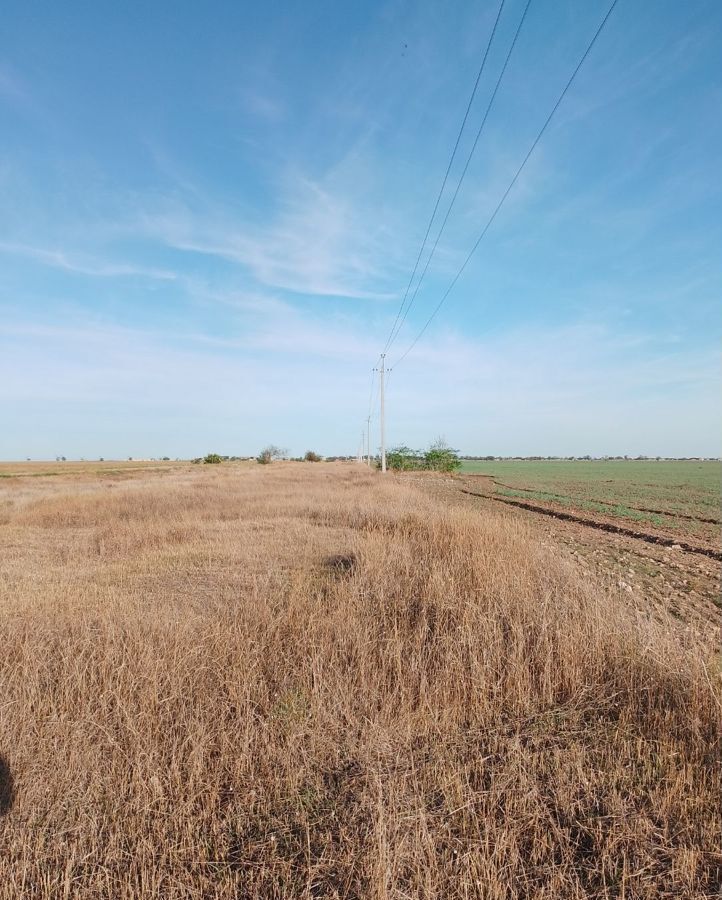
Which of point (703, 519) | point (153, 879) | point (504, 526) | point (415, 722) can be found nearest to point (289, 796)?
point (153, 879)

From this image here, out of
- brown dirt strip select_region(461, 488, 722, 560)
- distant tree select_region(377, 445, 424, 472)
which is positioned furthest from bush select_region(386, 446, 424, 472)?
brown dirt strip select_region(461, 488, 722, 560)

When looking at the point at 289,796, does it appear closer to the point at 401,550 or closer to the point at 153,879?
the point at 153,879

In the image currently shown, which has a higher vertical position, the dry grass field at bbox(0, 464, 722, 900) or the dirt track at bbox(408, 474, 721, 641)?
the dry grass field at bbox(0, 464, 722, 900)

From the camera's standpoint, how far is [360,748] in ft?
8.46

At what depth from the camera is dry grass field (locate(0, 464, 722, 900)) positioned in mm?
1897

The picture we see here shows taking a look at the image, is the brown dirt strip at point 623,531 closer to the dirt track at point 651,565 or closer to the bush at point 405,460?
the dirt track at point 651,565

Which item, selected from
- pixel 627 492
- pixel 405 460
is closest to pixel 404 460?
pixel 405 460

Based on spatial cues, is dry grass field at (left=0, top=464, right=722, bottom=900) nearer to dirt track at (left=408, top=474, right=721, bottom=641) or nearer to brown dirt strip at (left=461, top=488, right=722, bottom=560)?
dirt track at (left=408, top=474, right=721, bottom=641)

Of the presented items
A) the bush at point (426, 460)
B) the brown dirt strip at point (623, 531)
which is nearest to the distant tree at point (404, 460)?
the bush at point (426, 460)

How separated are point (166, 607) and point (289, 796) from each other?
10.5 feet

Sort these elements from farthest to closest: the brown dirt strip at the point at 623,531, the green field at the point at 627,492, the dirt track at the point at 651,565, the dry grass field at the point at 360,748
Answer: the green field at the point at 627,492 → the brown dirt strip at the point at 623,531 → the dirt track at the point at 651,565 → the dry grass field at the point at 360,748

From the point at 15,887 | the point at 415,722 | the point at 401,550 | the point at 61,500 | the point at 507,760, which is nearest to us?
the point at 15,887

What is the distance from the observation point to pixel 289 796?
2.30 metres

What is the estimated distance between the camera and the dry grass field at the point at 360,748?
1897 mm
